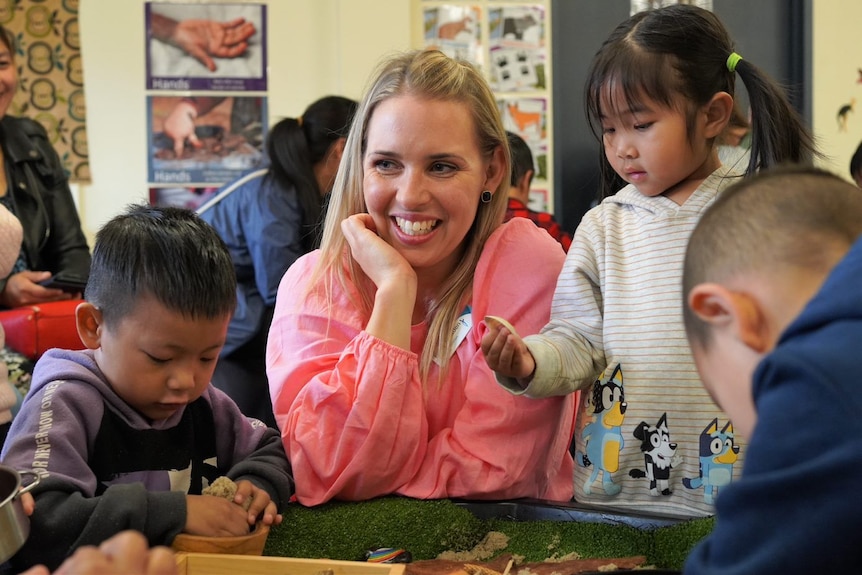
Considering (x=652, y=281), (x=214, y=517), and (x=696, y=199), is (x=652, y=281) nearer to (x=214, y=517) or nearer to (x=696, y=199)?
(x=696, y=199)

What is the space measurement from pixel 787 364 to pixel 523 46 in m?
4.29

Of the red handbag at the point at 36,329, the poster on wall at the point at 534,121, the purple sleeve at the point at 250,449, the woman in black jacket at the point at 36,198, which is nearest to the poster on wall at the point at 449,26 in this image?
the poster on wall at the point at 534,121

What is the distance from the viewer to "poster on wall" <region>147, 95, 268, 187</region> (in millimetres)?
4777

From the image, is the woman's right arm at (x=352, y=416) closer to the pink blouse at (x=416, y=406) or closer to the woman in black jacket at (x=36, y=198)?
the pink blouse at (x=416, y=406)

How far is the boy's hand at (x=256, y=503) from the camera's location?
1.30 m

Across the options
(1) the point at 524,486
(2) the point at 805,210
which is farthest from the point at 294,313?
(2) the point at 805,210

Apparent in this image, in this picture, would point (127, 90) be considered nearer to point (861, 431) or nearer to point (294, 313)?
point (294, 313)

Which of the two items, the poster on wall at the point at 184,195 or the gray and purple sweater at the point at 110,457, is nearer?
the gray and purple sweater at the point at 110,457

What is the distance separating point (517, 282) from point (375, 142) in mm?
330

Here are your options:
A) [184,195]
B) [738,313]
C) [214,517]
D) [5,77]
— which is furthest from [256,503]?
[184,195]

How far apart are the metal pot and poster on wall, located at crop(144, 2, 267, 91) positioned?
392 centimetres

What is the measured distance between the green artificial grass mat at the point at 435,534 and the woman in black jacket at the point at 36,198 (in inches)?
66.0

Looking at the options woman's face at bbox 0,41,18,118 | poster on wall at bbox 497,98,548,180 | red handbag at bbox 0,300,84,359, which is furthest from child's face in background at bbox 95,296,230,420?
poster on wall at bbox 497,98,548,180

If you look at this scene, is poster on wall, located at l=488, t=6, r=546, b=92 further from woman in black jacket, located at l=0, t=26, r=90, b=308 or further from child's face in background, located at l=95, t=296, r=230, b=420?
child's face in background, located at l=95, t=296, r=230, b=420
